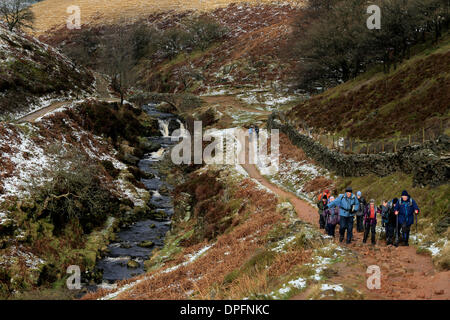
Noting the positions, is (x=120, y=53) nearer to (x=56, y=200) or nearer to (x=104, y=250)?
(x=56, y=200)

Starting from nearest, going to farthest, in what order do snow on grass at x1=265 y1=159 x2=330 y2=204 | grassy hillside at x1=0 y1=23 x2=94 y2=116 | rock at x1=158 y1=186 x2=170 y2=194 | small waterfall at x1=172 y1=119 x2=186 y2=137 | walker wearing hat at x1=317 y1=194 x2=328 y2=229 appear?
walker wearing hat at x1=317 y1=194 x2=328 y2=229 < snow on grass at x1=265 y1=159 x2=330 y2=204 < rock at x1=158 y1=186 x2=170 y2=194 < grassy hillside at x1=0 y1=23 x2=94 y2=116 < small waterfall at x1=172 y1=119 x2=186 y2=137

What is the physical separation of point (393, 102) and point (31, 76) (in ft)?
186

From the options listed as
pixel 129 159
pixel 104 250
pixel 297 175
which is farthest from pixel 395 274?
pixel 129 159

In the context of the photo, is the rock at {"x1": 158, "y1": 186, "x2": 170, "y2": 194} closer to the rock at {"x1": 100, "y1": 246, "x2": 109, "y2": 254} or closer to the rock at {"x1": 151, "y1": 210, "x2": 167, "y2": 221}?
the rock at {"x1": 151, "y1": 210, "x2": 167, "y2": 221}

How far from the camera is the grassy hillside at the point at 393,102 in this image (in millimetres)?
32625

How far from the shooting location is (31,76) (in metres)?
61.8

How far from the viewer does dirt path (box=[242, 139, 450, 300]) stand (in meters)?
10.2

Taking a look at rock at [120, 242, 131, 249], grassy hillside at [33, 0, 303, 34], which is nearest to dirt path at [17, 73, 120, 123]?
rock at [120, 242, 131, 249]

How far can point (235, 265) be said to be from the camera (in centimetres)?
1639

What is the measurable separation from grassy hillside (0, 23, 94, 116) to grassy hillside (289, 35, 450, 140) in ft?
135

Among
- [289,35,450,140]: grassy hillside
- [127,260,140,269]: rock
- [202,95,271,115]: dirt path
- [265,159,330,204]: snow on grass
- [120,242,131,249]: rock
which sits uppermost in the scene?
[202,95,271,115]: dirt path

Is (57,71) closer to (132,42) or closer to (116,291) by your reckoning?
(116,291)

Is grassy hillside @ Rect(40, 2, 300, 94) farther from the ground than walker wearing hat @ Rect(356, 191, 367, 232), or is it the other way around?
grassy hillside @ Rect(40, 2, 300, 94)
